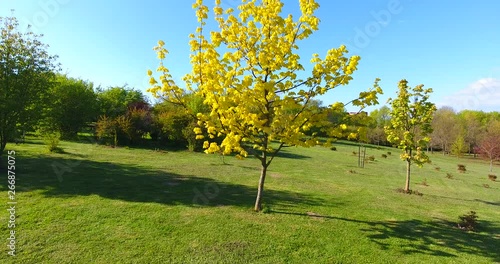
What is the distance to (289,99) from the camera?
7.52 m

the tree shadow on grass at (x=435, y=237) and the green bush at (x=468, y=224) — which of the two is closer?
the tree shadow on grass at (x=435, y=237)

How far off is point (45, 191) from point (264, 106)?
26.6 feet

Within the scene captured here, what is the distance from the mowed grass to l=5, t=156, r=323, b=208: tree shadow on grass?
0.04 m

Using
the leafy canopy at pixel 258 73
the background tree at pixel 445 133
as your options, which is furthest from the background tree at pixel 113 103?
the background tree at pixel 445 133

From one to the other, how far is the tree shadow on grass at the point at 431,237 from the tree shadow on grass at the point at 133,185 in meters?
2.55

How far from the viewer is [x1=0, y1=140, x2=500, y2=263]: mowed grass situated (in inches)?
245

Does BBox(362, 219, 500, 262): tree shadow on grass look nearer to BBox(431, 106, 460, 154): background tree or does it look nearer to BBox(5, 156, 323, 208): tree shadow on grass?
BBox(5, 156, 323, 208): tree shadow on grass

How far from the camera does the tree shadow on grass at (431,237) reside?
7.21 metres

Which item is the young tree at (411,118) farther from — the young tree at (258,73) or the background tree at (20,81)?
the background tree at (20,81)

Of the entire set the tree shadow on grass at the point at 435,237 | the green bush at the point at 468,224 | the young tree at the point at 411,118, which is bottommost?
the tree shadow on grass at the point at 435,237

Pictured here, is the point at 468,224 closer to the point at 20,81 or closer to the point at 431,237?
the point at 431,237

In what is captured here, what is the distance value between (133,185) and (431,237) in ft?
34.8

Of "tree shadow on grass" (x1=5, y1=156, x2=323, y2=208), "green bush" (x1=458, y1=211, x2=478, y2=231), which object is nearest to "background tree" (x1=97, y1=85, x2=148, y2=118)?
"tree shadow on grass" (x1=5, y1=156, x2=323, y2=208)

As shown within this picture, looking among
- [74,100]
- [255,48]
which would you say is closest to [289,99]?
[255,48]
